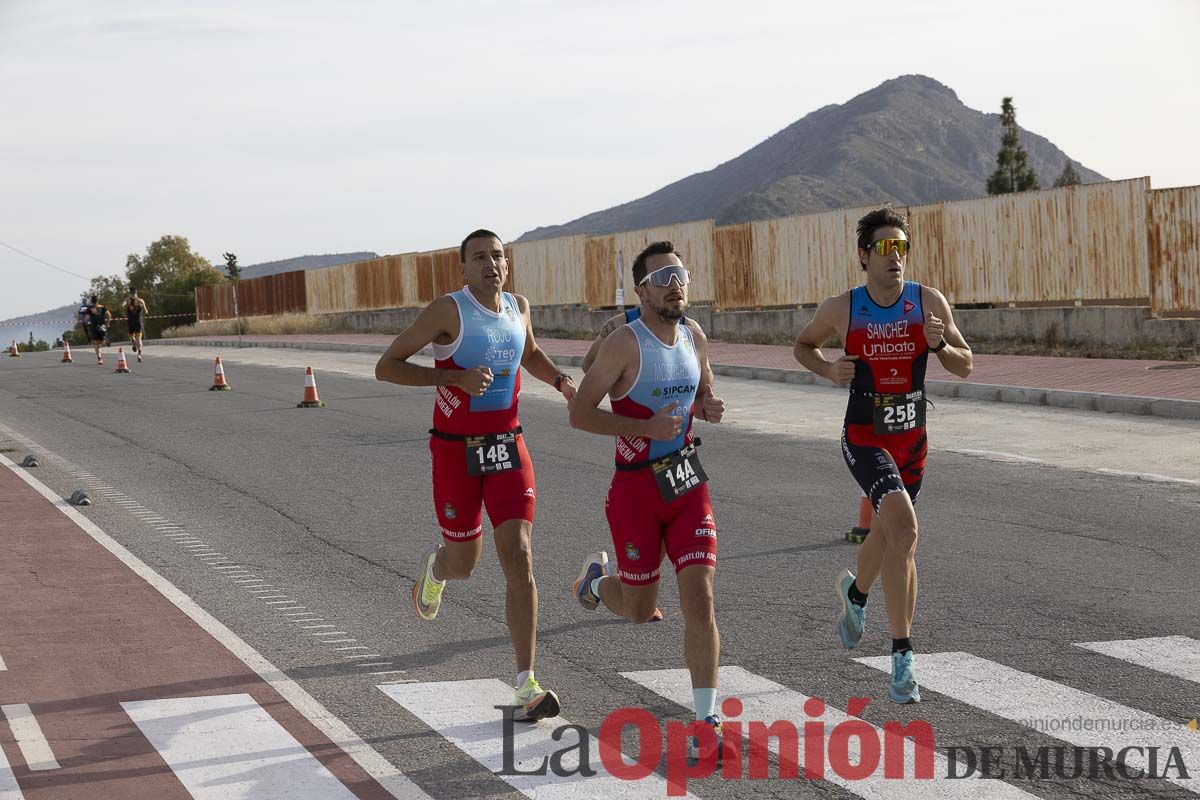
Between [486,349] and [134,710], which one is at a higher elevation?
[486,349]

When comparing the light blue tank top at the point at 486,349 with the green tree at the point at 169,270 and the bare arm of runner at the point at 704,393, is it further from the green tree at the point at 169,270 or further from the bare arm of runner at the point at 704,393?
the green tree at the point at 169,270

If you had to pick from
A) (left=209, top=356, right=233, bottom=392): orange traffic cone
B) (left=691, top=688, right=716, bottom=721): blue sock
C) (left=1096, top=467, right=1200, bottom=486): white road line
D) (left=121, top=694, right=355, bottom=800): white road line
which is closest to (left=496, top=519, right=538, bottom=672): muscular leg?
(left=691, top=688, right=716, bottom=721): blue sock

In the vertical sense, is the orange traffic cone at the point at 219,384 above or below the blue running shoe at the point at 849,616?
above

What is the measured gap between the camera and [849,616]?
712 centimetres

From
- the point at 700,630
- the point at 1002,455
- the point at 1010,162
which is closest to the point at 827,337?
the point at 700,630

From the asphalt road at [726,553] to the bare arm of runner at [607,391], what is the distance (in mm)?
1212

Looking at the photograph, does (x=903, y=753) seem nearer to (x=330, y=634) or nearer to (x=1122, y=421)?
(x=330, y=634)

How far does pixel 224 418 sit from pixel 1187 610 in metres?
14.2

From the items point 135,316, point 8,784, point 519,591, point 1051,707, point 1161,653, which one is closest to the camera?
point 8,784

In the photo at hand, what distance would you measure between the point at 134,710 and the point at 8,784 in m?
1.00

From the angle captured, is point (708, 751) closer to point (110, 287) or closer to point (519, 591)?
point (519, 591)

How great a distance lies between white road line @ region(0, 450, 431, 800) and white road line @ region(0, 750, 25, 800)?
1167mm

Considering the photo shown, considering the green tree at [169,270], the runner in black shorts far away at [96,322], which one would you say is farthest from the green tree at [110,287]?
the runner in black shorts far away at [96,322]

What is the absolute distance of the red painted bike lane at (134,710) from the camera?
535 cm
